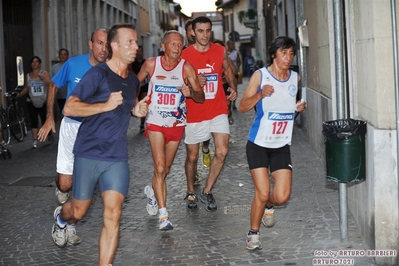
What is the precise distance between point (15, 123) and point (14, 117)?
0.13m

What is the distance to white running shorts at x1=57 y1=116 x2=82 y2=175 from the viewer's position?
814 cm

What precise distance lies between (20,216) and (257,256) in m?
3.26

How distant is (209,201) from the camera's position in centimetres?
905

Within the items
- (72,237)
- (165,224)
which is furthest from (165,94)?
(72,237)

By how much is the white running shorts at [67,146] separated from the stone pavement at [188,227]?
636mm

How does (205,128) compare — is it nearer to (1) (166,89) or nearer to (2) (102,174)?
(1) (166,89)

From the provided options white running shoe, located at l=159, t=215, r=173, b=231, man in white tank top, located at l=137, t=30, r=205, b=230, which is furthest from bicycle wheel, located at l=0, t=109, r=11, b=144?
white running shoe, located at l=159, t=215, r=173, b=231

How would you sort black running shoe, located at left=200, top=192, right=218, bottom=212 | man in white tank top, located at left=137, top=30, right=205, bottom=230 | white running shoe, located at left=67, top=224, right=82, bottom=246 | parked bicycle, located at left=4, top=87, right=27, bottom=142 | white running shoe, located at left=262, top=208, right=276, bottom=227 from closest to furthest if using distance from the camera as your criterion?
white running shoe, located at left=67, top=224, right=82, bottom=246 < white running shoe, located at left=262, top=208, right=276, bottom=227 < man in white tank top, located at left=137, top=30, right=205, bottom=230 < black running shoe, located at left=200, top=192, right=218, bottom=212 < parked bicycle, located at left=4, top=87, right=27, bottom=142

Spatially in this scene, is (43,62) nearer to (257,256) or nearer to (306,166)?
(306,166)

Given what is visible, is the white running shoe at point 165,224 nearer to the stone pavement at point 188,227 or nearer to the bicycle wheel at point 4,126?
the stone pavement at point 188,227

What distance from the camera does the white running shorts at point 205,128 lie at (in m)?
9.22

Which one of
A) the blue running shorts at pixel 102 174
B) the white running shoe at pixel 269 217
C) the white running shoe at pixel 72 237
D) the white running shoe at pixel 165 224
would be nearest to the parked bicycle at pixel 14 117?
the white running shoe at pixel 165 224

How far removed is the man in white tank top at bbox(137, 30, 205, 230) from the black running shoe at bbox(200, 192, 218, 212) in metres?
0.78

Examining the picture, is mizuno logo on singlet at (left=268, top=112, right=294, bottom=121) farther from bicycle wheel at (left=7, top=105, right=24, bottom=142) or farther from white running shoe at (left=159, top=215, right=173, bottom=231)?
bicycle wheel at (left=7, top=105, right=24, bottom=142)
